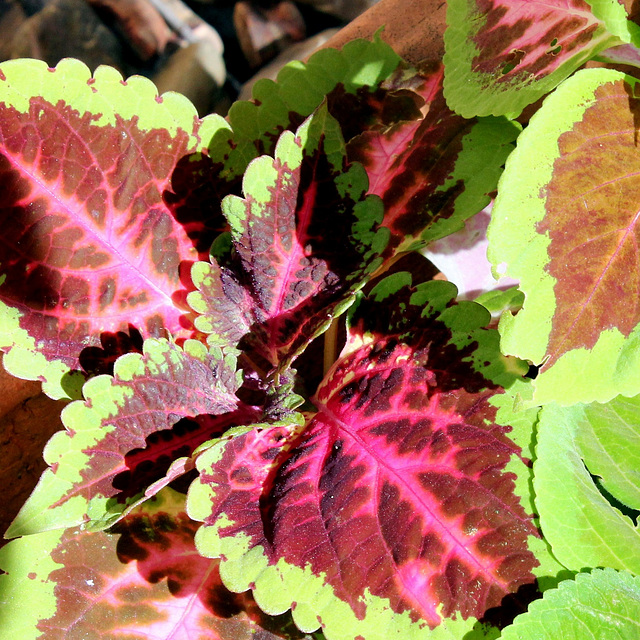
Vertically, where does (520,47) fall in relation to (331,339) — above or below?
above

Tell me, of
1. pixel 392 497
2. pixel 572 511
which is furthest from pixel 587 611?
pixel 392 497


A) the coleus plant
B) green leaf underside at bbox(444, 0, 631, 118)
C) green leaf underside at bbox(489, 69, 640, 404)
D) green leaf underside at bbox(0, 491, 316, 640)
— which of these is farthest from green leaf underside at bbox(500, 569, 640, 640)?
green leaf underside at bbox(444, 0, 631, 118)

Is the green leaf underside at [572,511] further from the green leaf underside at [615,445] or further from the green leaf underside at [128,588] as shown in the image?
the green leaf underside at [128,588]

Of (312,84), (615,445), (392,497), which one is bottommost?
(615,445)

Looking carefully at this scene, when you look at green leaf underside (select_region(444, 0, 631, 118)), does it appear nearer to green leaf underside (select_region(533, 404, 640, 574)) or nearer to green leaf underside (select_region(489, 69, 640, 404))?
green leaf underside (select_region(489, 69, 640, 404))

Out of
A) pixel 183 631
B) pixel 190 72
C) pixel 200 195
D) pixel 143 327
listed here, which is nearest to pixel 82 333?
pixel 143 327

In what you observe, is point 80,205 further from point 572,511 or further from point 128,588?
point 572,511
